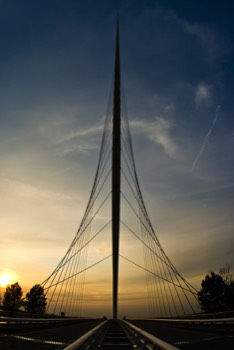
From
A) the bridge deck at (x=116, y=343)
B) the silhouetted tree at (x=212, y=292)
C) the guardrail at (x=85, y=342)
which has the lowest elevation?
the guardrail at (x=85, y=342)

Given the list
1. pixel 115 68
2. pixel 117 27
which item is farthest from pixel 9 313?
pixel 117 27

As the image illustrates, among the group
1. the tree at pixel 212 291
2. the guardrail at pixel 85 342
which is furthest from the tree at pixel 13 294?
the guardrail at pixel 85 342

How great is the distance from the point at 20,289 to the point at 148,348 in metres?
122

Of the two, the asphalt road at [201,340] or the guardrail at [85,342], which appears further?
the asphalt road at [201,340]

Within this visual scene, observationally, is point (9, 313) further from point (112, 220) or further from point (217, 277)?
point (217, 277)

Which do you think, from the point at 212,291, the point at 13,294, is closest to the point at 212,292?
the point at 212,291

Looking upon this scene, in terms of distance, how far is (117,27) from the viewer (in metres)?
40.9

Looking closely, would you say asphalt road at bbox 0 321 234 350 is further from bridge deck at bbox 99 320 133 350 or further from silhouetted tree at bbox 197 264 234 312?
silhouetted tree at bbox 197 264 234 312

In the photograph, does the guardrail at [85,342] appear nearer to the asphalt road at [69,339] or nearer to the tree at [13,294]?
the asphalt road at [69,339]

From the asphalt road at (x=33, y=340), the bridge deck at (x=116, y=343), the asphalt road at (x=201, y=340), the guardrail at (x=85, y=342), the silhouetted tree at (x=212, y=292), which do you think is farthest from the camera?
the silhouetted tree at (x=212, y=292)

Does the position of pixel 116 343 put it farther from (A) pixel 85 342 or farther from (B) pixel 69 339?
(A) pixel 85 342

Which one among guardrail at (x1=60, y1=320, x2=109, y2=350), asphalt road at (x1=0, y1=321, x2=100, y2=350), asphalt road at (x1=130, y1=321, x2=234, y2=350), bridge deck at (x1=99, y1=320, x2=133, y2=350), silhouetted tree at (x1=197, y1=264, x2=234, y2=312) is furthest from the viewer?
silhouetted tree at (x1=197, y1=264, x2=234, y2=312)

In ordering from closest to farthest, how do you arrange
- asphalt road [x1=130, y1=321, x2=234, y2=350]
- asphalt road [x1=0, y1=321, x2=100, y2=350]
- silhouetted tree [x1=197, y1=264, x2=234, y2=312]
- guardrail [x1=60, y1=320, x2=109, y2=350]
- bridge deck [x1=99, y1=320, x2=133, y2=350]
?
1. guardrail [x1=60, y1=320, x2=109, y2=350]
2. asphalt road [x1=0, y1=321, x2=100, y2=350]
3. bridge deck [x1=99, y1=320, x2=133, y2=350]
4. asphalt road [x1=130, y1=321, x2=234, y2=350]
5. silhouetted tree [x1=197, y1=264, x2=234, y2=312]

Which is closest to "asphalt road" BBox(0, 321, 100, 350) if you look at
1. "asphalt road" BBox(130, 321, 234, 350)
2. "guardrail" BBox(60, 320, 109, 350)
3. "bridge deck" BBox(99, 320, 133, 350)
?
"guardrail" BBox(60, 320, 109, 350)
